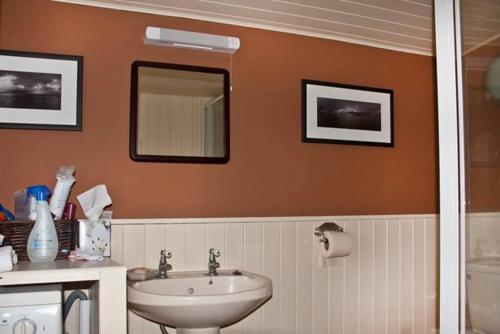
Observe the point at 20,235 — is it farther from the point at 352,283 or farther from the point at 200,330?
the point at 352,283

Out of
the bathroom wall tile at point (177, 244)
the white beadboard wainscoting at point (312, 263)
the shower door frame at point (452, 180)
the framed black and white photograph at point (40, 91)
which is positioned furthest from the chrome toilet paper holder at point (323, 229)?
the shower door frame at point (452, 180)

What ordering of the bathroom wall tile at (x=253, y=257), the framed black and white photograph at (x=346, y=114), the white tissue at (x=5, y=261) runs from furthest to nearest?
the framed black and white photograph at (x=346, y=114)
the bathroom wall tile at (x=253, y=257)
the white tissue at (x=5, y=261)

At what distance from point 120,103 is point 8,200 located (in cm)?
66

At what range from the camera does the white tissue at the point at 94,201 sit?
219 centimetres

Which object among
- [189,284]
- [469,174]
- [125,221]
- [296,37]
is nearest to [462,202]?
[469,174]

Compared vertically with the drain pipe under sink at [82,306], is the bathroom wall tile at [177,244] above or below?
above

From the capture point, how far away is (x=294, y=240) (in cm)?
263

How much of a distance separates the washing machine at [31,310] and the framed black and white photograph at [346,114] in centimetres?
153

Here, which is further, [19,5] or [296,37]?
[296,37]

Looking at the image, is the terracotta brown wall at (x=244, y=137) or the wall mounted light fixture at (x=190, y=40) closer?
the terracotta brown wall at (x=244, y=137)

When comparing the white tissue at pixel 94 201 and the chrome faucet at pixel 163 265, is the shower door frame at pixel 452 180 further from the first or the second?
the white tissue at pixel 94 201

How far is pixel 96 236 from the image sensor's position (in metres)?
2.18

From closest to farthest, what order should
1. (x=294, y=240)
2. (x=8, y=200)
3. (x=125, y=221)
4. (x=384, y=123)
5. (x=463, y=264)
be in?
(x=463, y=264), (x=8, y=200), (x=125, y=221), (x=294, y=240), (x=384, y=123)

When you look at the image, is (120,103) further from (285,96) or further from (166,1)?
(285,96)
